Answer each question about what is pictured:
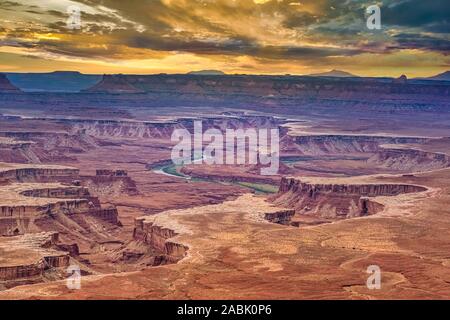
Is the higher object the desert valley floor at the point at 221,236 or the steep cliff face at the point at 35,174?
the steep cliff face at the point at 35,174

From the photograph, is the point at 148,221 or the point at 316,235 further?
the point at 148,221

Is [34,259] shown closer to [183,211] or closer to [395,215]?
[183,211]

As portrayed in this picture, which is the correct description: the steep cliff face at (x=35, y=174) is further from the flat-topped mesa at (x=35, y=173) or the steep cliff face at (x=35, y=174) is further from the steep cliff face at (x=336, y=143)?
the steep cliff face at (x=336, y=143)

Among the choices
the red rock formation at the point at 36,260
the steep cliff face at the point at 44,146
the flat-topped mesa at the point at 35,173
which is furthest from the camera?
the steep cliff face at the point at 44,146

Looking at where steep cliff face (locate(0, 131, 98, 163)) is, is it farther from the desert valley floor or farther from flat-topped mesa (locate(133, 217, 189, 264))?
flat-topped mesa (locate(133, 217, 189, 264))

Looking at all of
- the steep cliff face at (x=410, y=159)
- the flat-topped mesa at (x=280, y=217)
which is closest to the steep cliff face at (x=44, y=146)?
the steep cliff face at (x=410, y=159)

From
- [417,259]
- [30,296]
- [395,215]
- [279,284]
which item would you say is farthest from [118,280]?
[395,215]
